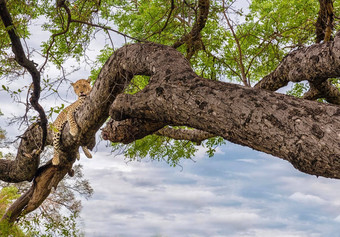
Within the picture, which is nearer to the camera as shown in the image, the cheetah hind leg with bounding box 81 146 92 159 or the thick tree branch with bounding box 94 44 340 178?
the thick tree branch with bounding box 94 44 340 178

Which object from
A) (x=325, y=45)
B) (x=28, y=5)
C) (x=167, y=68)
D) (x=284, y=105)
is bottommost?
(x=284, y=105)

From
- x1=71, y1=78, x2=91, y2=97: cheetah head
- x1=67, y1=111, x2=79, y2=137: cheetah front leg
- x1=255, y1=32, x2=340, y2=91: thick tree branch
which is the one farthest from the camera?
x1=71, y1=78, x2=91, y2=97: cheetah head

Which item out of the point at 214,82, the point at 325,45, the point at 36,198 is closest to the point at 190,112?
the point at 214,82

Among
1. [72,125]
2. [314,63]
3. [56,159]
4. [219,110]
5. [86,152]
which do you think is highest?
[314,63]

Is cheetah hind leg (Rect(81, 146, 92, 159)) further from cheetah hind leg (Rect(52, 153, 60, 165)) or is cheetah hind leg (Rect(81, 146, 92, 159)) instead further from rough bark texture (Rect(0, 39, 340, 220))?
rough bark texture (Rect(0, 39, 340, 220))

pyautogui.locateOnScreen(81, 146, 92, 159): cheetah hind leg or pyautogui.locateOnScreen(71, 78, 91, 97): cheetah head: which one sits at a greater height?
pyautogui.locateOnScreen(71, 78, 91, 97): cheetah head

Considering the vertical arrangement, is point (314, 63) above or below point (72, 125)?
above

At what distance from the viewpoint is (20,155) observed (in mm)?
8078

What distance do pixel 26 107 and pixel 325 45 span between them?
3.71 meters

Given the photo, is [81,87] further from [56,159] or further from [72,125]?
[56,159]

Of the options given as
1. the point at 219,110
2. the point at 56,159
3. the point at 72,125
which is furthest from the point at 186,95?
the point at 56,159

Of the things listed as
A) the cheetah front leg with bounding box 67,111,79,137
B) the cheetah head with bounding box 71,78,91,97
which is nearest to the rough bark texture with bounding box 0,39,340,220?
the cheetah front leg with bounding box 67,111,79,137

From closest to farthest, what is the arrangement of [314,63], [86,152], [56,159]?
[314,63] < [86,152] < [56,159]

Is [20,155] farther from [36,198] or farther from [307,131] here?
[307,131]
